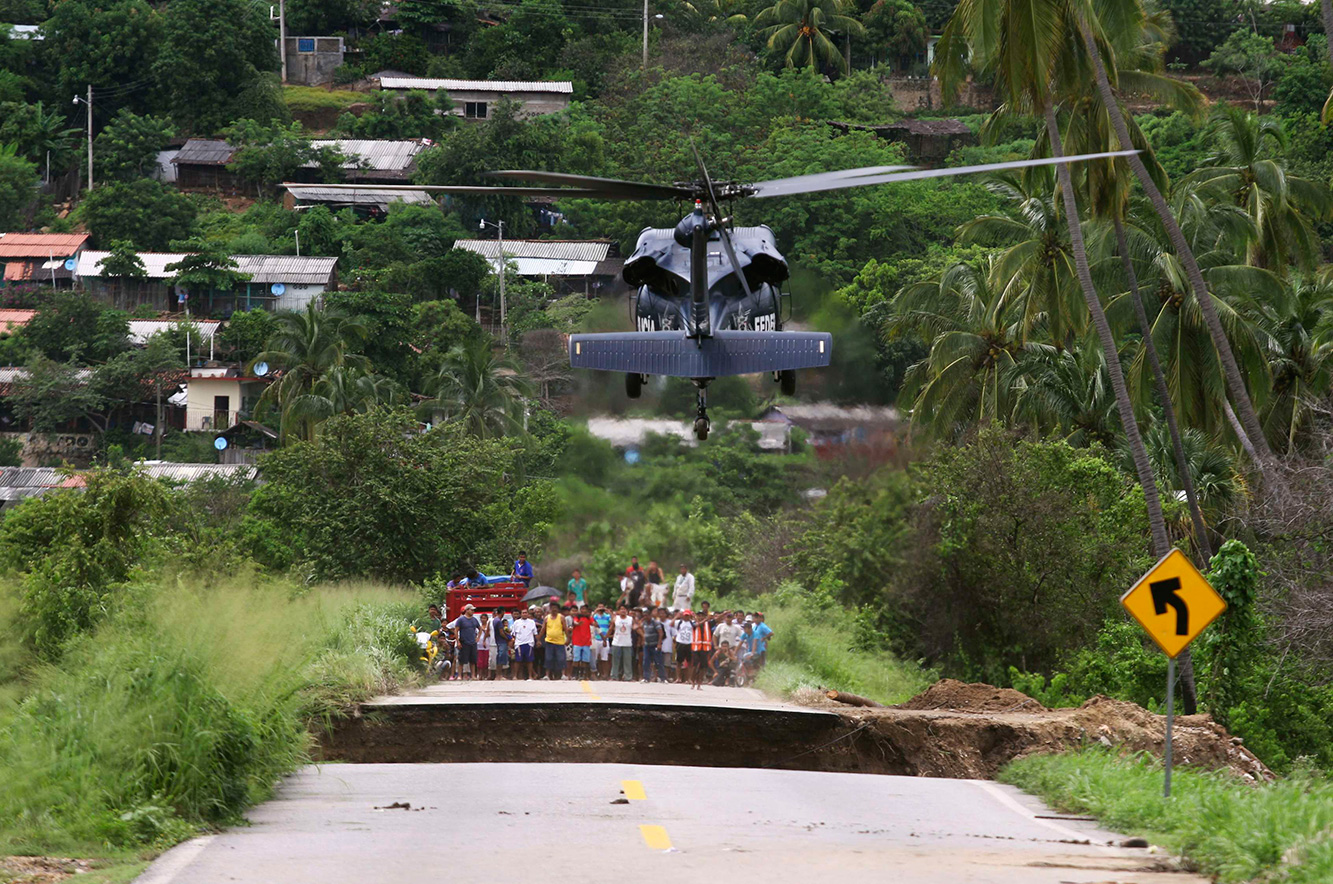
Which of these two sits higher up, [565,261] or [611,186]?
[611,186]

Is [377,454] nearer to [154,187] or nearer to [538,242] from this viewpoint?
[538,242]

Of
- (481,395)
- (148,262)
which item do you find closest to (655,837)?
(481,395)

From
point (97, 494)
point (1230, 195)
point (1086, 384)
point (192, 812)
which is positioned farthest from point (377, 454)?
point (192, 812)

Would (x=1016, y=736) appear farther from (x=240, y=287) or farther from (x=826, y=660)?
(x=240, y=287)

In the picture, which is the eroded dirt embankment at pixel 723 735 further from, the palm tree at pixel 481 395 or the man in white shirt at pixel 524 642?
the palm tree at pixel 481 395

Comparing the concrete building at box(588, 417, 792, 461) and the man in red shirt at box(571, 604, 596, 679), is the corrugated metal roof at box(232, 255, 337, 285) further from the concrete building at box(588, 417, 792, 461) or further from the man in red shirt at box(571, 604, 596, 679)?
the man in red shirt at box(571, 604, 596, 679)

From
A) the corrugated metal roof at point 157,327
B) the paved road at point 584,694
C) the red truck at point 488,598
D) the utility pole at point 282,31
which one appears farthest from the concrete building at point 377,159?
the paved road at point 584,694

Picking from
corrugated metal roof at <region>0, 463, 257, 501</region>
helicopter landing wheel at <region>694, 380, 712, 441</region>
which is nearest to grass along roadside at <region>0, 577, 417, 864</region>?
helicopter landing wheel at <region>694, 380, 712, 441</region>
